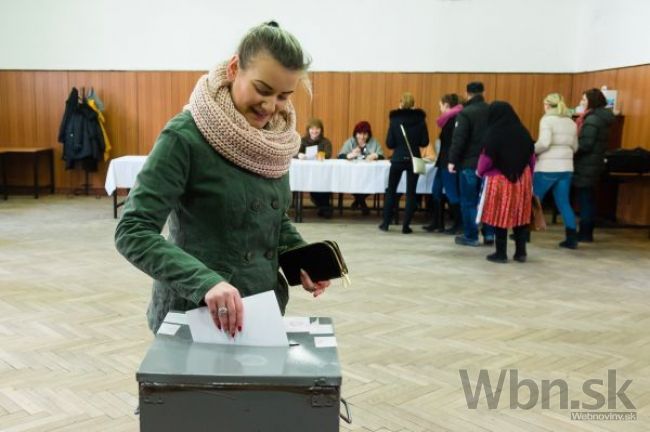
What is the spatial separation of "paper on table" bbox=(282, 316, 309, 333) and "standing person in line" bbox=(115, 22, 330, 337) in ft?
0.40

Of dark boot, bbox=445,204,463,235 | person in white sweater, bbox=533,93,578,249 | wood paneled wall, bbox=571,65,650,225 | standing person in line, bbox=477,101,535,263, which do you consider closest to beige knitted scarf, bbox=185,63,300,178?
standing person in line, bbox=477,101,535,263

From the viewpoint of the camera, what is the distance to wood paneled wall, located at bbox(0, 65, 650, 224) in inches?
381

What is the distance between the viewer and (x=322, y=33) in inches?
384

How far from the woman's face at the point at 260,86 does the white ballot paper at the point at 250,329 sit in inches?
16.6

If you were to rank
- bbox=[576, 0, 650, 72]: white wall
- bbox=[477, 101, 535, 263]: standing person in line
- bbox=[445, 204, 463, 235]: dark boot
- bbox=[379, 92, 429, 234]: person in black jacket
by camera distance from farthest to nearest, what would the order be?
bbox=[576, 0, 650, 72]: white wall < bbox=[445, 204, 463, 235]: dark boot < bbox=[379, 92, 429, 234]: person in black jacket < bbox=[477, 101, 535, 263]: standing person in line

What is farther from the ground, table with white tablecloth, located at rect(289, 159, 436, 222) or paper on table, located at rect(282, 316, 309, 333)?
paper on table, located at rect(282, 316, 309, 333)

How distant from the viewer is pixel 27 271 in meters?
5.11

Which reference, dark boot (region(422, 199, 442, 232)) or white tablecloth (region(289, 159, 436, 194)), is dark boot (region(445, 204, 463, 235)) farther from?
white tablecloth (region(289, 159, 436, 194))

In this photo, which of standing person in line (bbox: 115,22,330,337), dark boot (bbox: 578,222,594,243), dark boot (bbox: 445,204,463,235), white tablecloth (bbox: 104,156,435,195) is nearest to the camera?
standing person in line (bbox: 115,22,330,337)

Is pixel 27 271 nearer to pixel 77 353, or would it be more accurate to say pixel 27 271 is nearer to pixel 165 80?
pixel 77 353

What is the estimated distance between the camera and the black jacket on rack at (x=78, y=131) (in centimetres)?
951

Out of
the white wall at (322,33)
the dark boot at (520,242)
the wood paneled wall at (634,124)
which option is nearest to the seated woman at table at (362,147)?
Answer: the white wall at (322,33)

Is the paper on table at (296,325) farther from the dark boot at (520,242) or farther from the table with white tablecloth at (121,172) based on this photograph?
the table with white tablecloth at (121,172)

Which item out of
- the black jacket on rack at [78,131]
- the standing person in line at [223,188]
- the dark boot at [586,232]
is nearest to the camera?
the standing person in line at [223,188]
